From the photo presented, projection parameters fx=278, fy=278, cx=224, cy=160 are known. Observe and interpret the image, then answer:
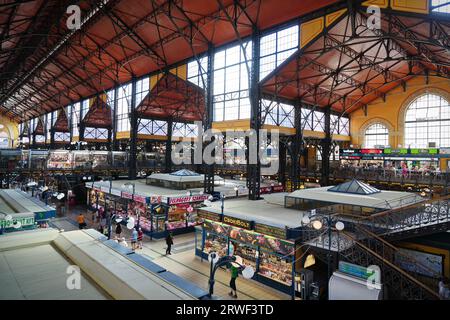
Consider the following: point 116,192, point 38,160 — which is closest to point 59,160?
point 38,160

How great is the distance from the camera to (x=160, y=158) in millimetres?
42594

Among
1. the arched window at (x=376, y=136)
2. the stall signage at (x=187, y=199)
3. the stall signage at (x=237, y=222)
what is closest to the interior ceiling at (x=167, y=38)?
the arched window at (x=376, y=136)

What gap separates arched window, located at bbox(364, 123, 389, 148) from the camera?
36.5 meters

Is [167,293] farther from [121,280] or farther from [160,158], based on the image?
[160,158]

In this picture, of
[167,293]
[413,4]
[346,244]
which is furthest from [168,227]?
[413,4]

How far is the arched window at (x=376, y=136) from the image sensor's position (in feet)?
120

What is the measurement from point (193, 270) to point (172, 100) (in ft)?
82.6

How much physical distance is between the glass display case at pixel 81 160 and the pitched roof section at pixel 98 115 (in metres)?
9.53

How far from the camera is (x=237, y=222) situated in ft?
47.9

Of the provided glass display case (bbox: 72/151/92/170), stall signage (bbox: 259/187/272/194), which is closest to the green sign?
stall signage (bbox: 259/187/272/194)

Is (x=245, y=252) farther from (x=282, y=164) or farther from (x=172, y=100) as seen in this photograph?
(x=172, y=100)

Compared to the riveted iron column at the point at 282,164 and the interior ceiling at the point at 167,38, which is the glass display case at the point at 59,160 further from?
the riveted iron column at the point at 282,164

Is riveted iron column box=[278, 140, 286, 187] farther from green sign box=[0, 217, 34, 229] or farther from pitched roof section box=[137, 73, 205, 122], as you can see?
green sign box=[0, 217, 34, 229]

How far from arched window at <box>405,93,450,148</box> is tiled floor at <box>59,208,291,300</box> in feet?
96.3
